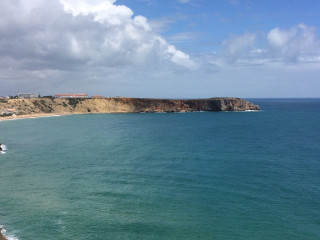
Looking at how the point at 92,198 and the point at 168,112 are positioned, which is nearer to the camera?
the point at 92,198

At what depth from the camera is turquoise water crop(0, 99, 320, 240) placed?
3102cm

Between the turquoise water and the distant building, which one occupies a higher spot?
the distant building

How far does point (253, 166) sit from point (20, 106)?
16165 centimetres

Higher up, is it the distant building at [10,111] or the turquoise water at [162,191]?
the distant building at [10,111]

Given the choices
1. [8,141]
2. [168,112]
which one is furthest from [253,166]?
[168,112]

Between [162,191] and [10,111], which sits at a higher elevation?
[10,111]

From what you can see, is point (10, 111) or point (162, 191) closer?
point (162, 191)

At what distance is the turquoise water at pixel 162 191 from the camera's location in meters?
31.0

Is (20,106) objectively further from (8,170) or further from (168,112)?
(8,170)

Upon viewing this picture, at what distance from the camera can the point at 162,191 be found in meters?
41.2

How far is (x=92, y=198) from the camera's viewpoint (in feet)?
127

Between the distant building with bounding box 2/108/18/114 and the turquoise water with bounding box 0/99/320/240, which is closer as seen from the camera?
the turquoise water with bounding box 0/99/320/240

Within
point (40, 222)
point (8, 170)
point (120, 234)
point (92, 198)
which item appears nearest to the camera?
point (120, 234)

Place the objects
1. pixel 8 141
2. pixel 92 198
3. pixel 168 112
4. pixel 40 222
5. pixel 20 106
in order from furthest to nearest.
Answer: pixel 168 112 → pixel 20 106 → pixel 8 141 → pixel 92 198 → pixel 40 222
